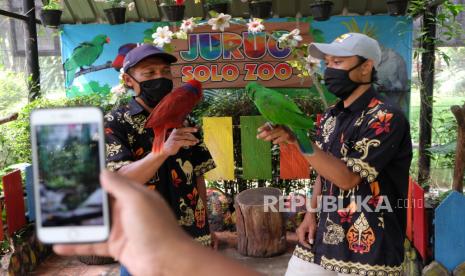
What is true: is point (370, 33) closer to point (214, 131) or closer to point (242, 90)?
Result: point (242, 90)

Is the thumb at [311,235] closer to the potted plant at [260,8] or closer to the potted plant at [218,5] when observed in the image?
the potted plant at [260,8]

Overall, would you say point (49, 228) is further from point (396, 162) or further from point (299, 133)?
point (396, 162)

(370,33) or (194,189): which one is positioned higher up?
(370,33)

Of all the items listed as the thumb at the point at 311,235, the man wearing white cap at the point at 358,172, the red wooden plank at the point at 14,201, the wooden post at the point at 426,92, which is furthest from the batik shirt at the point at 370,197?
the wooden post at the point at 426,92

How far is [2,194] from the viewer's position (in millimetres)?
3742

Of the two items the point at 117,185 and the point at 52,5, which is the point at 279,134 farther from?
the point at 52,5

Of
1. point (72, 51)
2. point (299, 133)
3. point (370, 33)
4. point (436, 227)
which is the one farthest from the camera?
point (72, 51)

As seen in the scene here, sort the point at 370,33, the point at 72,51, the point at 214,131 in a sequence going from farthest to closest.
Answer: the point at 72,51, the point at 370,33, the point at 214,131

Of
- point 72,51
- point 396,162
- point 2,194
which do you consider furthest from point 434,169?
point 72,51

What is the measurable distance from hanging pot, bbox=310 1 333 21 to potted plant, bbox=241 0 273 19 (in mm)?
512

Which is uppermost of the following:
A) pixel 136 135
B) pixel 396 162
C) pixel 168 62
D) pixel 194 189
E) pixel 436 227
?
pixel 168 62

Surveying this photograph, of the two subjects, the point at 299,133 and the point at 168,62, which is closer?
the point at 299,133

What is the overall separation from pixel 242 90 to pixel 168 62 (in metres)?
3.34

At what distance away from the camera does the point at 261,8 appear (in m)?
5.47
